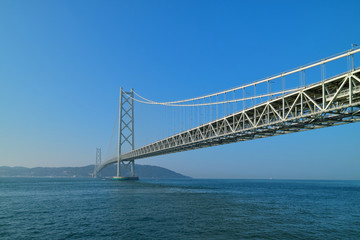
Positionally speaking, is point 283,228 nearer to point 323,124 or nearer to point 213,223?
point 213,223

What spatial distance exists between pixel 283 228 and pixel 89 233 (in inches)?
386

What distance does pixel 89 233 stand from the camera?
14250mm

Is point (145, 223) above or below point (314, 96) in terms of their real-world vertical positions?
below

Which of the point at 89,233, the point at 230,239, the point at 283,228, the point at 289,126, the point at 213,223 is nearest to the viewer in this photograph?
the point at 230,239

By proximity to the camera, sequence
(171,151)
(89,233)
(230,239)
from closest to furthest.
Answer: (230,239), (89,233), (171,151)

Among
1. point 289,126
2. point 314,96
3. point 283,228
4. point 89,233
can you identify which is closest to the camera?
point 89,233

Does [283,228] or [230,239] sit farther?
[283,228]

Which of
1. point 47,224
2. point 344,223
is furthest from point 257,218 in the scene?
point 47,224

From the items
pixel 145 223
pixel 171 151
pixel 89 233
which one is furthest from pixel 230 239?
pixel 171 151

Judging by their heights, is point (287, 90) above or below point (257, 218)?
above

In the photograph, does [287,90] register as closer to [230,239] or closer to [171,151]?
[230,239]

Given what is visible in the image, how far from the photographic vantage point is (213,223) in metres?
16.3

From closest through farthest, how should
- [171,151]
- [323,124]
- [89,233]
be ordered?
[89,233] < [323,124] < [171,151]

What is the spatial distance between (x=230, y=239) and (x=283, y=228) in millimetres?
4084
